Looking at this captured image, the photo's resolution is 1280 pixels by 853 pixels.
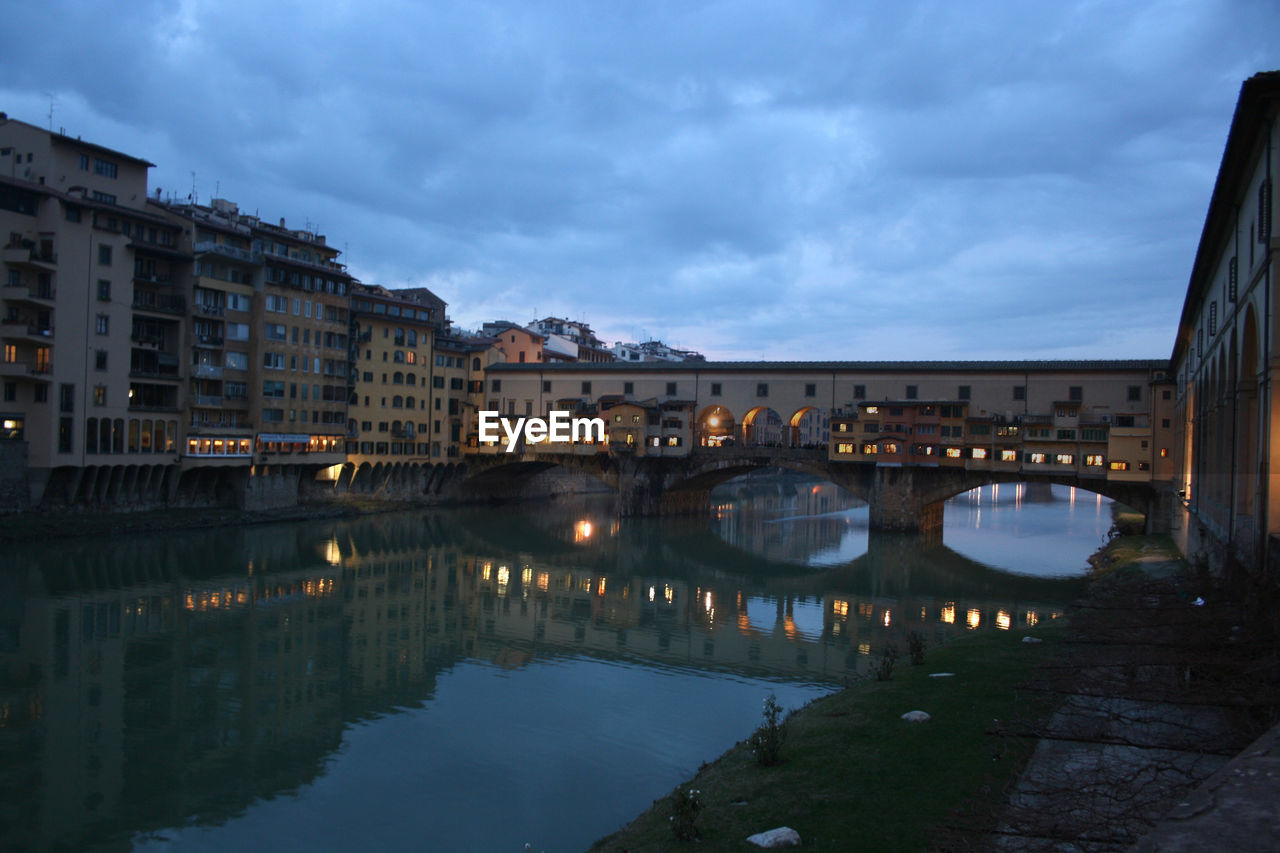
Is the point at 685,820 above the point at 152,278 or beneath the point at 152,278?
beneath

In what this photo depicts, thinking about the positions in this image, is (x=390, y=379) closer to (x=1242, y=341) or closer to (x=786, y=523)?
(x=786, y=523)

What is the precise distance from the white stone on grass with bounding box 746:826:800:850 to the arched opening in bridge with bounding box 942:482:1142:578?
1261 inches

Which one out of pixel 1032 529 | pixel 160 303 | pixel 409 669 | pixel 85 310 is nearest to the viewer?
pixel 409 669

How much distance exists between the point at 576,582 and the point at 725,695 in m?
16.2

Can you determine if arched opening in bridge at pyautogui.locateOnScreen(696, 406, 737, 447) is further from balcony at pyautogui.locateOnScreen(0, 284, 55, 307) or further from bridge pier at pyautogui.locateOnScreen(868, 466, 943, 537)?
balcony at pyautogui.locateOnScreen(0, 284, 55, 307)

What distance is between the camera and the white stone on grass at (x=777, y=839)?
28.5 ft

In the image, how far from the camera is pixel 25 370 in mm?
36188

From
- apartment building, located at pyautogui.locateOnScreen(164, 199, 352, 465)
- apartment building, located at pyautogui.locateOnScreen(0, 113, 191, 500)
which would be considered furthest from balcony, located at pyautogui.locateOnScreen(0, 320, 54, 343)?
apartment building, located at pyautogui.locateOnScreen(164, 199, 352, 465)

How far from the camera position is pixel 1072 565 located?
39438 millimetres

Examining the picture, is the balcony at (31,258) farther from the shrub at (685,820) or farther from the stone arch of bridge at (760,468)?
the shrub at (685,820)

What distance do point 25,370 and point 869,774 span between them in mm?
39378

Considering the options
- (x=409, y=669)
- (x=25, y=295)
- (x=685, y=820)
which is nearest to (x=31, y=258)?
(x=25, y=295)

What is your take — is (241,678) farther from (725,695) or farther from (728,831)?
(728,831)

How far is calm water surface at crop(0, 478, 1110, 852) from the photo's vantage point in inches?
507
